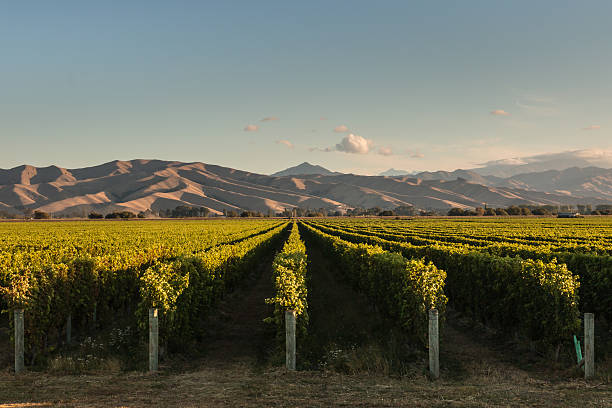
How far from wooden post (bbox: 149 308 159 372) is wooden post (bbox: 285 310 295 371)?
3.20 meters


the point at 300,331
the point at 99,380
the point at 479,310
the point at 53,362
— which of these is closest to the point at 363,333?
the point at 300,331

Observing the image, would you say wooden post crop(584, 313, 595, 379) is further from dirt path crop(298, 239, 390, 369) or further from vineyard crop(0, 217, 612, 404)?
dirt path crop(298, 239, 390, 369)

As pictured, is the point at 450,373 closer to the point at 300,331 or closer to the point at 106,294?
the point at 300,331

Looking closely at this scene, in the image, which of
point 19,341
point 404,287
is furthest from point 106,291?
point 404,287

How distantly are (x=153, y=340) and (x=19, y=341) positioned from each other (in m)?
3.37

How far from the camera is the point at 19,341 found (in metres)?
10.7

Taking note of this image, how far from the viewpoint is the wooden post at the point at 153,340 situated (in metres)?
10.5

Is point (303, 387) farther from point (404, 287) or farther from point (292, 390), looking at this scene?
point (404, 287)

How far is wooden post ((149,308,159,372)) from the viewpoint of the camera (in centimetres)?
1048

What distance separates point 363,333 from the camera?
1391cm

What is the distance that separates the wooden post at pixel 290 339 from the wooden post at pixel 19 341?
6.55 metres

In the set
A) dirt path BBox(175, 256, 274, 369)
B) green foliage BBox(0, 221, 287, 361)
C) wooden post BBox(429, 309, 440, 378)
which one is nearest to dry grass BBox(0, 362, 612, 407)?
wooden post BBox(429, 309, 440, 378)

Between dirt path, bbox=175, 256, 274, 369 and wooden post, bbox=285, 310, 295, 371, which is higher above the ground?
wooden post, bbox=285, 310, 295, 371

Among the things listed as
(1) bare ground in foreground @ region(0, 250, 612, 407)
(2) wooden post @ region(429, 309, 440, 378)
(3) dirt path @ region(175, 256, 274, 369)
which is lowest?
(3) dirt path @ region(175, 256, 274, 369)
